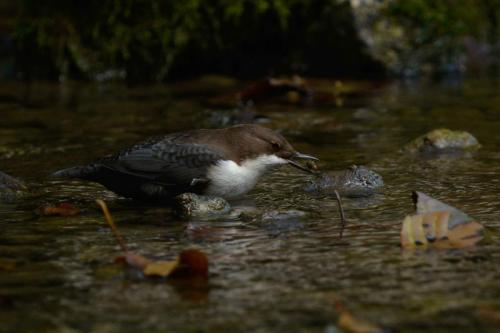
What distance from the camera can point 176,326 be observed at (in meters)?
3.23

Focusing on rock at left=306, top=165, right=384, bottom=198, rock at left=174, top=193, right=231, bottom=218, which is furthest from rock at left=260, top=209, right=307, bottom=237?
rock at left=306, top=165, right=384, bottom=198

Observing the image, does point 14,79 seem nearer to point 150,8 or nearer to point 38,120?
point 150,8

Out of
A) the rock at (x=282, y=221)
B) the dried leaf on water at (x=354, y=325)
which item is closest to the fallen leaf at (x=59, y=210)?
the rock at (x=282, y=221)

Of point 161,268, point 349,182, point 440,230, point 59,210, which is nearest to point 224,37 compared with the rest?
point 349,182

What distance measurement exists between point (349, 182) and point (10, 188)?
187 centimetres

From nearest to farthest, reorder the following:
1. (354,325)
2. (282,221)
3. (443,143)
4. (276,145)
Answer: (354,325), (282,221), (276,145), (443,143)

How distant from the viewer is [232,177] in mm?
5305

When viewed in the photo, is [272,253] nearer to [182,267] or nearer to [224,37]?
[182,267]

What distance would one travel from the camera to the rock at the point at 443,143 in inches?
270

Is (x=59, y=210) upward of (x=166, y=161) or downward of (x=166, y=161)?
downward

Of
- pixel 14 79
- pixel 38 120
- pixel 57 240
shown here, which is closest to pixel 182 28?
pixel 14 79

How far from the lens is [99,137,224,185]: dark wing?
5.29 meters

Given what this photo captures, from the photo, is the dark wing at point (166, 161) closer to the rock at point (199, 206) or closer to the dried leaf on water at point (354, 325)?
the rock at point (199, 206)

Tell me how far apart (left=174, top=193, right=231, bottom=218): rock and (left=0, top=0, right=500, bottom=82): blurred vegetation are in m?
6.23
